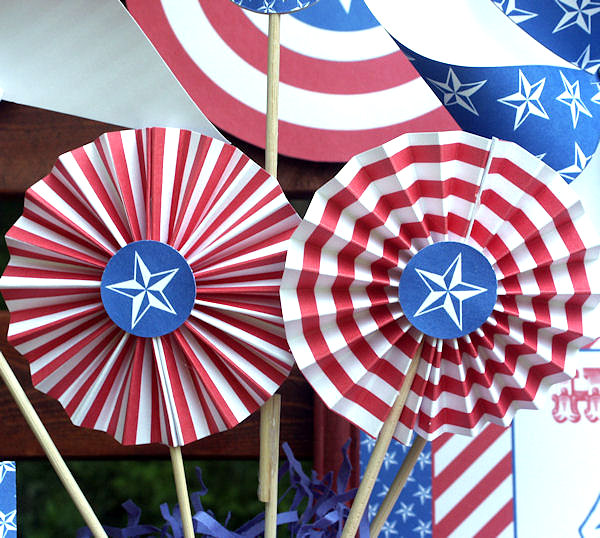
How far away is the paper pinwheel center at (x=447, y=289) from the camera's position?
496mm

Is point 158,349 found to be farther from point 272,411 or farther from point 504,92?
point 504,92

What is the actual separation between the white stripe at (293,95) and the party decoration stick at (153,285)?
0.19 meters

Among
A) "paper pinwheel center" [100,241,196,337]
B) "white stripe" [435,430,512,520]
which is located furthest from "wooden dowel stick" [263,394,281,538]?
"white stripe" [435,430,512,520]

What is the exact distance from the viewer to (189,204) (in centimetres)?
53

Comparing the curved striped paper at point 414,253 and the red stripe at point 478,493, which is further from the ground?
the curved striped paper at point 414,253

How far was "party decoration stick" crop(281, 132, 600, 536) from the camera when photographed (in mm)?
496

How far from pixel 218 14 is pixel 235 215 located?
266mm

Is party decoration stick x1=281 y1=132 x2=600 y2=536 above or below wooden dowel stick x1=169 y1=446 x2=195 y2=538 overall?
above

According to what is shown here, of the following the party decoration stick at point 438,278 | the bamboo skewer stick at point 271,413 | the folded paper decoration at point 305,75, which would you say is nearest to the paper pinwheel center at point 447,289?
the party decoration stick at point 438,278

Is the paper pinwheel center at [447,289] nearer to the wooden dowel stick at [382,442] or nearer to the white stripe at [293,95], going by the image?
the wooden dowel stick at [382,442]

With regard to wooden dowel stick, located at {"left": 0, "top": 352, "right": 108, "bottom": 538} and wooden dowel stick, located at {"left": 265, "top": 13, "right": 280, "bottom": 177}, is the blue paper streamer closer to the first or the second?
wooden dowel stick, located at {"left": 0, "top": 352, "right": 108, "bottom": 538}

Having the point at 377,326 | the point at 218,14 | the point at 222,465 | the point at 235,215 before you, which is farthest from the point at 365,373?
the point at 222,465

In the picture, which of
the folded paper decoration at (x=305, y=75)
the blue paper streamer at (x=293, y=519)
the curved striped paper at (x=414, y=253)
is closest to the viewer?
the curved striped paper at (x=414, y=253)

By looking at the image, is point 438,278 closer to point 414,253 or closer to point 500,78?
point 414,253
